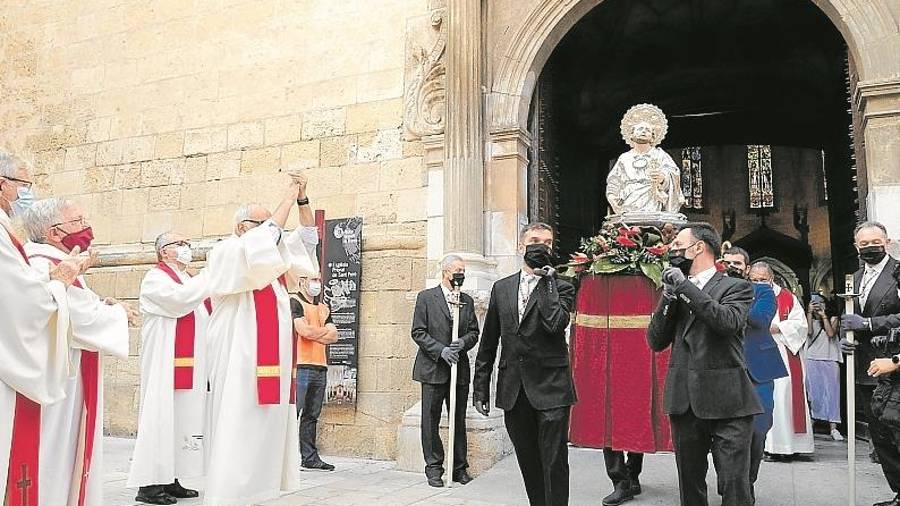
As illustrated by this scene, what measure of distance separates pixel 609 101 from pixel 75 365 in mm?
8879

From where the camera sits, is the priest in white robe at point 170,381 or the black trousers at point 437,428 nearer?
the priest in white robe at point 170,381

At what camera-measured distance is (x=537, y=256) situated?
162 inches

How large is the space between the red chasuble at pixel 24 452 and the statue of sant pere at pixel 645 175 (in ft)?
13.2

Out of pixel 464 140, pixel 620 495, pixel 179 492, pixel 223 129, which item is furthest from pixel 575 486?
pixel 223 129

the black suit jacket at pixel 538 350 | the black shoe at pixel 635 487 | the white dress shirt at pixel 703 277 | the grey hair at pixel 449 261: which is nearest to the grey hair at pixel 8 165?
the black suit jacket at pixel 538 350

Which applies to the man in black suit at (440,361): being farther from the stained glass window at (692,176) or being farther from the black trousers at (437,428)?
the stained glass window at (692,176)

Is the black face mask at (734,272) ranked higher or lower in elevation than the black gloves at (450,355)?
higher

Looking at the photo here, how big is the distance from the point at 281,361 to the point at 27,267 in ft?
5.43

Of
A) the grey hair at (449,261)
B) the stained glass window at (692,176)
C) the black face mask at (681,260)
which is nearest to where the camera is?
the black face mask at (681,260)

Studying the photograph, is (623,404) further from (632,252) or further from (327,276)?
(327,276)

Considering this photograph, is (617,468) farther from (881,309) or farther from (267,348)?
(267,348)

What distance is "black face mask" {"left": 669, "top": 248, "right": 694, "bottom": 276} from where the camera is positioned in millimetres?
3828

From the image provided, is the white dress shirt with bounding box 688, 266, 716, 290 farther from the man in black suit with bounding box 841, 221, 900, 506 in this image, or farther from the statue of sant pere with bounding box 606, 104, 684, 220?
the statue of sant pere with bounding box 606, 104, 684, 220

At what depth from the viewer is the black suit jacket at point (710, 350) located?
144 inches
